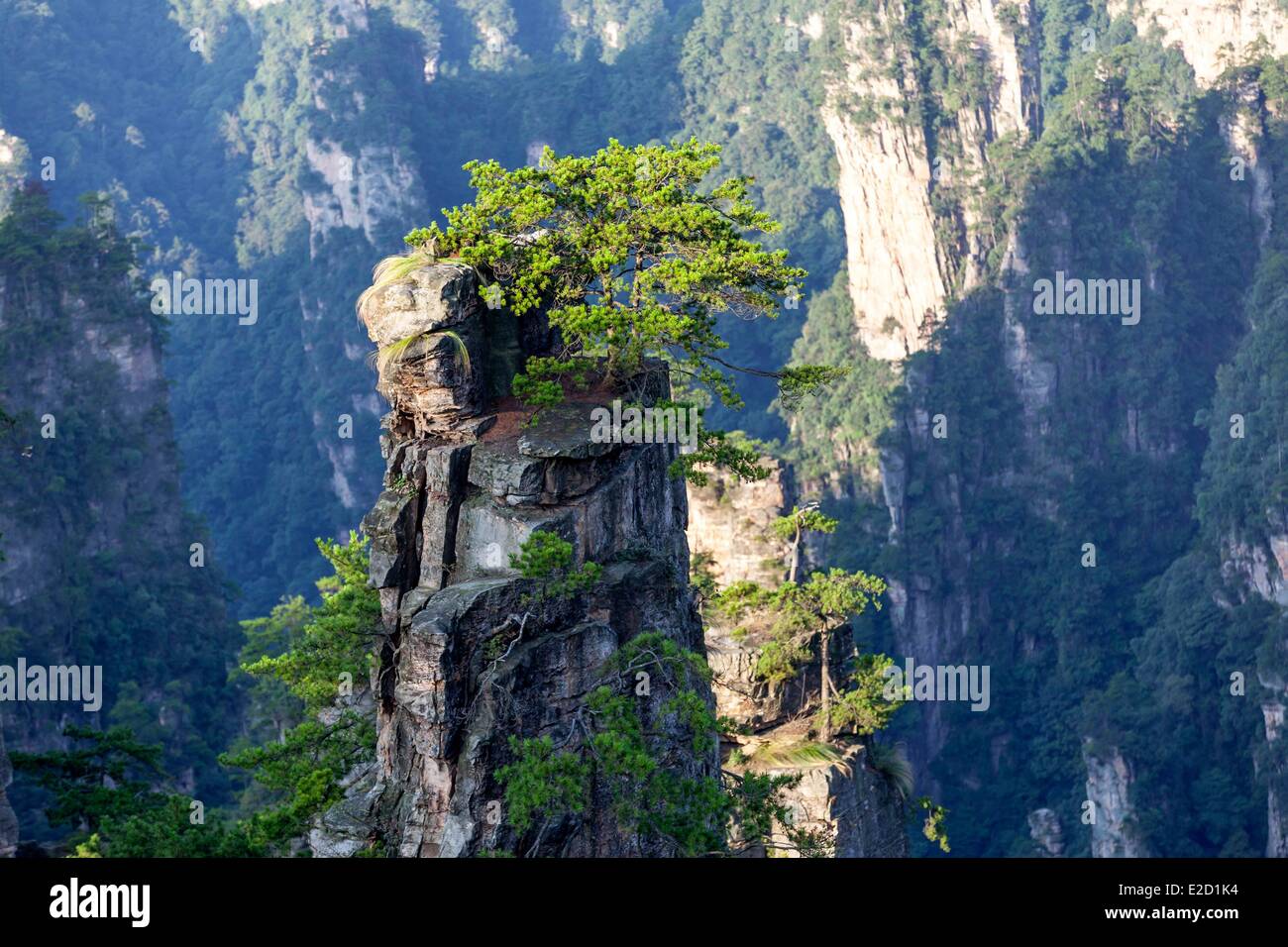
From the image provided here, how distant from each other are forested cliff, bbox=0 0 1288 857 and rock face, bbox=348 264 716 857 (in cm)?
329

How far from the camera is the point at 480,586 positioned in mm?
19203

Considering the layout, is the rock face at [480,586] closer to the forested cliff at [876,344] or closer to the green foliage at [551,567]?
the green foliage at [551,567]

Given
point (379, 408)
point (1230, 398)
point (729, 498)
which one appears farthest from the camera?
point (379, 408)

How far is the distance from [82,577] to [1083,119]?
4501 cm

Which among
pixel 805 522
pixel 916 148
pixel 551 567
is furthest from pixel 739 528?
pixel 916 148

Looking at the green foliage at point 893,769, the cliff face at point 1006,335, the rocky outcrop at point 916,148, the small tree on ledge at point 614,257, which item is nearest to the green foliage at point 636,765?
the small tree on ledge at point 614,257

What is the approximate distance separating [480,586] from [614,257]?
161 inches

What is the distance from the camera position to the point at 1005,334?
264 ft

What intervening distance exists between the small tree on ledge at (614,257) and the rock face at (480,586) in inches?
20.1

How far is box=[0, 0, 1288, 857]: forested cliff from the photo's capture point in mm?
59531

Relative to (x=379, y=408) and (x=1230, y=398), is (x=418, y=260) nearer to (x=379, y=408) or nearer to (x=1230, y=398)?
(x=1230, y=398)

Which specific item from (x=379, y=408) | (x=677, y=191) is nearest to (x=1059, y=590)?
(x=379, y=408)

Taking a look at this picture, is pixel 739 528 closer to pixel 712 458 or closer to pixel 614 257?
pixel 712 458
